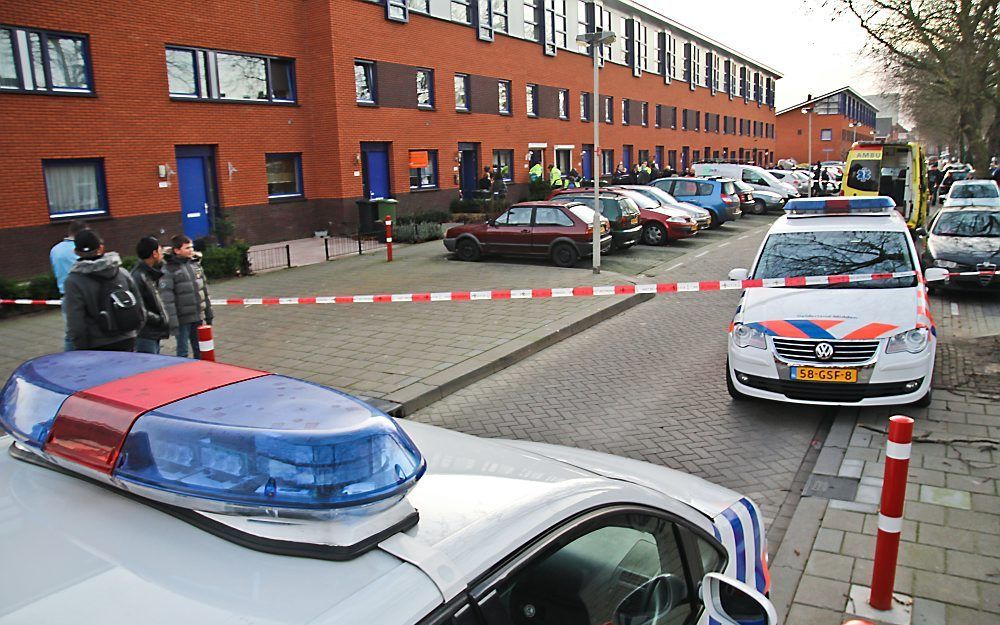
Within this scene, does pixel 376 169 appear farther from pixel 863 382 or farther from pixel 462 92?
pixel 863 382

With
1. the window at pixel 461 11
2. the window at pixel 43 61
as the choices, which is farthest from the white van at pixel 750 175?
the window at pixel 43 61

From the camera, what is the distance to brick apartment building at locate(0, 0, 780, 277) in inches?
673

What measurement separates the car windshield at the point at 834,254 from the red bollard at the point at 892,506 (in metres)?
4.17

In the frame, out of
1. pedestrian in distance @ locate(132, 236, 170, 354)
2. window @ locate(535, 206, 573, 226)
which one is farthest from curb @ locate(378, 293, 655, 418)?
window @ locate(535, 206, 573, 226)

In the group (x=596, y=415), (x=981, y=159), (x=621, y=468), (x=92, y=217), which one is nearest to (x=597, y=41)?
(x=596, y=415)

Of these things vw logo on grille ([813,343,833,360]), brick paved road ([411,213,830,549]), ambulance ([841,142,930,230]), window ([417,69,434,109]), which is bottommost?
brick paved road ([411,213,830,549])

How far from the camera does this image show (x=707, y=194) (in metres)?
25.9

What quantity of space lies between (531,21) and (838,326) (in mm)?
30756

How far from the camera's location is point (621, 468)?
3.33 m

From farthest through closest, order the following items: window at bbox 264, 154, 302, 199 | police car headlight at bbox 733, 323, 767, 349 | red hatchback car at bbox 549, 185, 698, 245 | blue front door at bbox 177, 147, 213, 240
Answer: window at bbox 264, 154, 302, 199
red hatchback car at bbox 549, 185, 698, 245
blue front door at bbox 177, 147, 213, 240
police car headlight at bbox 733, 323, 767, 349

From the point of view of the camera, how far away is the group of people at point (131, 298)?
6.45 metres

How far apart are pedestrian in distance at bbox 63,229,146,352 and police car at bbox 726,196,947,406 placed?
5758mm

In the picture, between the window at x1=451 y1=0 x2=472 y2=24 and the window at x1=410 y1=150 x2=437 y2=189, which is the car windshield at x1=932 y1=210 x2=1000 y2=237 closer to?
the window at x1=410 y1=150 x2=437 y2=189

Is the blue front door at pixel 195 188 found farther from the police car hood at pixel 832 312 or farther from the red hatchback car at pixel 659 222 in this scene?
the police car hood at pixel 832 312
